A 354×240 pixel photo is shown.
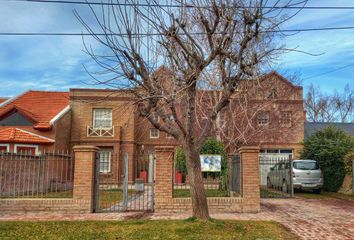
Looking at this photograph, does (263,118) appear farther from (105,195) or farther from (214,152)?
(105,195)

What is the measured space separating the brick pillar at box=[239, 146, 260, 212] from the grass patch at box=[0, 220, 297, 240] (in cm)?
208

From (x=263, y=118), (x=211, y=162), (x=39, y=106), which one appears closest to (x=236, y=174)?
(x=211, y=162)

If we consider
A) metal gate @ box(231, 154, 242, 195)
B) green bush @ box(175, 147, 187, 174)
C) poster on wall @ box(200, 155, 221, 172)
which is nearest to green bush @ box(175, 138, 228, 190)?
green bush @ box(175, 147, 187, 174)

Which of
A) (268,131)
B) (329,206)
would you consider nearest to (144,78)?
(329,206)

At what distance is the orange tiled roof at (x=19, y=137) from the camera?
72.5 ft

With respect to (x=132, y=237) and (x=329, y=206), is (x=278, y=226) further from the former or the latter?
(x=329, y=206)

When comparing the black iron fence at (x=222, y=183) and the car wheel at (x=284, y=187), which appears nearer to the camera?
the black iron fence at (x=222, y=183)

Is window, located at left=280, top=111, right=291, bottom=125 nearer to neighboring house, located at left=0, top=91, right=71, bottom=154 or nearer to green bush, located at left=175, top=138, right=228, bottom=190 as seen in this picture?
green bush, located at left=175, top=138, right=228, bottom=190

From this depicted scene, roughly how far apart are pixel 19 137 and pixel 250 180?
16.0 meters

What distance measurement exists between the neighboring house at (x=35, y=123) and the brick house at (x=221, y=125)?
1.49 m

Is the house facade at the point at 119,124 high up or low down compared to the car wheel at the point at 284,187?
up

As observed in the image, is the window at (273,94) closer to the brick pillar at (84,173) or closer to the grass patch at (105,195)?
the grass patch at (105,195)

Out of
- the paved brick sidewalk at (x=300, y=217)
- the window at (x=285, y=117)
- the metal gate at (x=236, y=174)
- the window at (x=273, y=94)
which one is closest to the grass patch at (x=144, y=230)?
the paved brick sidewalk at (x=300, y=217)

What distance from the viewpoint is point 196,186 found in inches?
363
